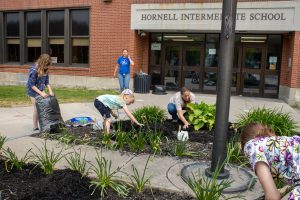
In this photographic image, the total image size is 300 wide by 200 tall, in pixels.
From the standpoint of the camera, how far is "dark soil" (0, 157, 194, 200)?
3.64 metres

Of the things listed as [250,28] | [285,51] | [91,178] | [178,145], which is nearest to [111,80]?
[250,28]

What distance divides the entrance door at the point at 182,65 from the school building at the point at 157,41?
5cm

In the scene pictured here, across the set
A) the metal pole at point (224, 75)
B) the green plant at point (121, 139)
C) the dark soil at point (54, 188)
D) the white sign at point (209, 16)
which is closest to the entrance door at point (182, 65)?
the white sign at point (209, 16)

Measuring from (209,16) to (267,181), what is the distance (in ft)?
44.5

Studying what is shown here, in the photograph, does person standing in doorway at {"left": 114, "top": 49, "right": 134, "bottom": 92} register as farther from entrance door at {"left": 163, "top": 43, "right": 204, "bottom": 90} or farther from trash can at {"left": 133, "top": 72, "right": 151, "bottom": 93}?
entrance door at {"left": 163, "top": 43, "right": 204, "bottom": 90}

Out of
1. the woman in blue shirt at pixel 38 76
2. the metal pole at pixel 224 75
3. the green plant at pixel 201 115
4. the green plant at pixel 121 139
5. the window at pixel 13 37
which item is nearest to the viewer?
the metal pole at pixel 224 75

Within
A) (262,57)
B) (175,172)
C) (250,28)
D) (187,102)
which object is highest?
(250,28)

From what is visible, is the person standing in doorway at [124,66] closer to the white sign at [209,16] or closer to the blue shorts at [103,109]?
the white sign at [209,16]

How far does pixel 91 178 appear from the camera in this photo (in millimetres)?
4180

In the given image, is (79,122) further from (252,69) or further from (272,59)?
(272,59)

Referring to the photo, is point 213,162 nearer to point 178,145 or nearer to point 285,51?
point 178,145

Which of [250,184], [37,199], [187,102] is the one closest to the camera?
[37,199]

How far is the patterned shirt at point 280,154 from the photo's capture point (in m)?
2.26

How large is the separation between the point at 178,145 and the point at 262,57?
37.1 ft
